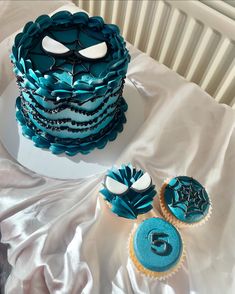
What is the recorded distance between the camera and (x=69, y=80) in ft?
2.19

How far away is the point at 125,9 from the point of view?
1.13 meters

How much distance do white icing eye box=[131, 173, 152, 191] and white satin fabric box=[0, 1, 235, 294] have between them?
0.19ft

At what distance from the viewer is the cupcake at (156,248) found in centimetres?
64

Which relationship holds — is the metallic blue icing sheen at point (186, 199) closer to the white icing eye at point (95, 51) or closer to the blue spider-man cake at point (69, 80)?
the blue spider-man cake at point (69, 80)

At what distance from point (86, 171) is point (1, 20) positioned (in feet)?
1.69

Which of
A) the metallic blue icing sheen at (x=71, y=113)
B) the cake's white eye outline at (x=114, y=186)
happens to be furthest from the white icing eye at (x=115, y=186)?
the metallic blue icing sheen at (x=71, y=113)

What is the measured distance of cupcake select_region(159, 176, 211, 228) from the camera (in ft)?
2.29

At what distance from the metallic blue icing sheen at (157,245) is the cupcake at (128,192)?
0.10 feet

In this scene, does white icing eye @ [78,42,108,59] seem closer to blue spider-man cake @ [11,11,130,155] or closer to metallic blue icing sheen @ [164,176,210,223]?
blue spider-man cake @ [11,11,130,155]

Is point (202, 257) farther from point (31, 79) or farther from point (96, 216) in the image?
point (31, 79)

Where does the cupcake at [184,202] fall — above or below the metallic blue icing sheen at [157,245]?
above

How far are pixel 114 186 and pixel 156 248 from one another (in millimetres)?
132

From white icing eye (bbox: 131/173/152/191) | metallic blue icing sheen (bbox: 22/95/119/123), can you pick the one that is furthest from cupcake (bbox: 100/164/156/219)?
metallic blue icing sheen (bbox: 22/95/119/123)

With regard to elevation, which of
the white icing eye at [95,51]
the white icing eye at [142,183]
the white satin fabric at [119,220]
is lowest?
the white satin fabric at [119,220]
